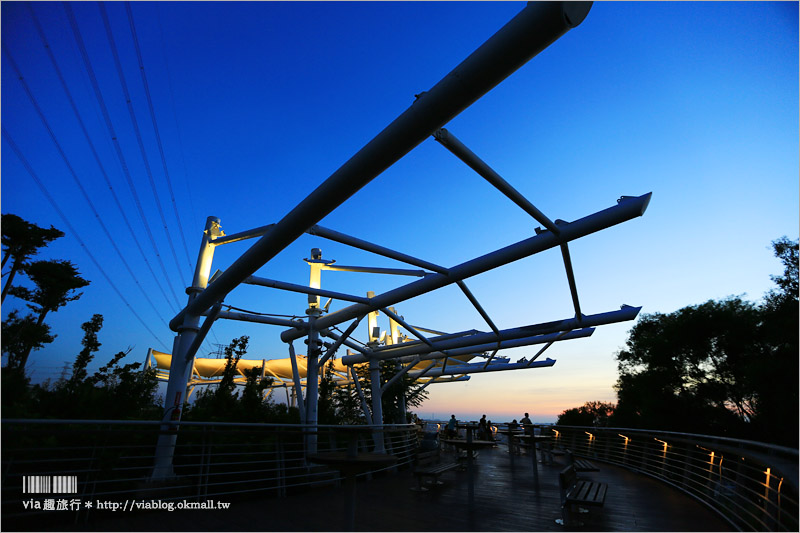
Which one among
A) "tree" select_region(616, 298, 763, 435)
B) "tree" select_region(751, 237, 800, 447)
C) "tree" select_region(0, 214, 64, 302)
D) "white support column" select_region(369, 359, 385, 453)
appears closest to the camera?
"tree" select_region(751, 237, 800, 447)

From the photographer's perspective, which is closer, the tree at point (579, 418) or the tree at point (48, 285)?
the tree at point (48, 285)

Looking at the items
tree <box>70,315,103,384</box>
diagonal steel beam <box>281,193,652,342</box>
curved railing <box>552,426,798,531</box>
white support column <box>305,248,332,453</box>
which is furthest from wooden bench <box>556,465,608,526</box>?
tree <box>70,315,103,384</box>

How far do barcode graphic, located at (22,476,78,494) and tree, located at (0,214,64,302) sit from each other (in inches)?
720

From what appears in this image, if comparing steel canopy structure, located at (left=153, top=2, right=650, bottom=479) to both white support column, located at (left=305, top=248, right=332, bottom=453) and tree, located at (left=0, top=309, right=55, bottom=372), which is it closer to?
white support column, located at (left=305, top=248, right=332, bottom=453)

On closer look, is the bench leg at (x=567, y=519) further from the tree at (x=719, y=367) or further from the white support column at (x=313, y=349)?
the tree at (x=719, y=367)

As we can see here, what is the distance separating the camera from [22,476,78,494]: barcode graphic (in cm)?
463

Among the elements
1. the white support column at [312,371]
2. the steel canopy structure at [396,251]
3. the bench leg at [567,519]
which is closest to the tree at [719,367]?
the steel canopy structure at [396,251]

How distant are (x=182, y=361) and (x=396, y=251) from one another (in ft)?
17.9

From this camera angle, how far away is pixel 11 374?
680 centimetres

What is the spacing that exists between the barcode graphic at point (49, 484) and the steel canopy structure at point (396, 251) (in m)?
1.10

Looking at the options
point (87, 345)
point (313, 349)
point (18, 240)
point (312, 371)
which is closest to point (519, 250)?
point (313, 349)

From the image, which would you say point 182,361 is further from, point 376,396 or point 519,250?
point 376,396

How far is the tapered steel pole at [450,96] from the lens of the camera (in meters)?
3.00

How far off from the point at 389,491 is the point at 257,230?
20.5 ft
